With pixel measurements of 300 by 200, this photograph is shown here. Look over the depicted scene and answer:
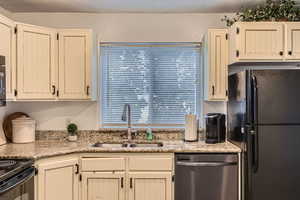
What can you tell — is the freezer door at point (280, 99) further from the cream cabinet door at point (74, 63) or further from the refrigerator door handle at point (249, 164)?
the cream cabinet door at point (74, 63)

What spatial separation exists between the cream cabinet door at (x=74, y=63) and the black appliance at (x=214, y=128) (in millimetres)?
1368

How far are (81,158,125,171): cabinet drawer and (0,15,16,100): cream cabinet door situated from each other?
0.98 m

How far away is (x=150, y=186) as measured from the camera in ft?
9.15

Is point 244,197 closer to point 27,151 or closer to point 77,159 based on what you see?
point 77,159

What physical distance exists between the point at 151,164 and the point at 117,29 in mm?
1672

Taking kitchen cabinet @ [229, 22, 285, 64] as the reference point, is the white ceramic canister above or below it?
below

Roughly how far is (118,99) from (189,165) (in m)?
1.24

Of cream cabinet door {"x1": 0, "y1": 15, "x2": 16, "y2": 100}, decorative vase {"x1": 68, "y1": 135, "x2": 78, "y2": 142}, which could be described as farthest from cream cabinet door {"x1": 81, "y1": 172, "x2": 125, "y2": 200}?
cream cabinet door {"x1": 0, "y1": 15, "x2": 16, "y2": 100}

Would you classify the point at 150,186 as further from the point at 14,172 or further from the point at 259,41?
the point at 259,41

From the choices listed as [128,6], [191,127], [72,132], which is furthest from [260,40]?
[72,132]

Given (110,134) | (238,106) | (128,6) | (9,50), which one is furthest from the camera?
(110,134)

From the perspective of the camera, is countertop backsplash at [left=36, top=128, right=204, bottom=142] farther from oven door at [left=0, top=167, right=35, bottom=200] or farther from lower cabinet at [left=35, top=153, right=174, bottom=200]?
oven door at [left=0, top=167, right=35, bottom=200]

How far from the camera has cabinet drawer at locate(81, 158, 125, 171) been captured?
2.79 metres

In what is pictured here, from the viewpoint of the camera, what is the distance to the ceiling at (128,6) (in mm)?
3066
